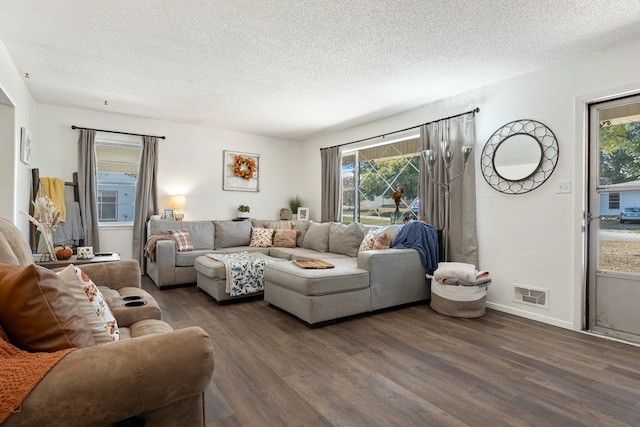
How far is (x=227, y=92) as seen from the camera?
3996mm

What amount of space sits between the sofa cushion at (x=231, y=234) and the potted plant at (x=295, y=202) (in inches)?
44.9

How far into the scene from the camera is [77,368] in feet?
3.16

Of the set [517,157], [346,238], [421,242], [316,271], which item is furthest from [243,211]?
[517,157]

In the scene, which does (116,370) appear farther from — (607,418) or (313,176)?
(313,176)

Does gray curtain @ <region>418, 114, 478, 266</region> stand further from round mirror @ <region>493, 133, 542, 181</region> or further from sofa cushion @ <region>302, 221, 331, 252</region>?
sofa cushion @ <region>302, 221, 331, 252</region>

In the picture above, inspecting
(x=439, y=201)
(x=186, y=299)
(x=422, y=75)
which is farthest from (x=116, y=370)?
(x=439, y=201)

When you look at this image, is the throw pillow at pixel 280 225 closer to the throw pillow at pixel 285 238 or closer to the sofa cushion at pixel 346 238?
the throw pillow at pixel 285 238

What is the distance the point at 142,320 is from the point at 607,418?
2.53 meters

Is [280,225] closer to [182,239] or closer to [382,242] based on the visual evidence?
[182,239]

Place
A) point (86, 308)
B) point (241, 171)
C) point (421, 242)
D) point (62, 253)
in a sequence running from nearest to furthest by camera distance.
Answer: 1. point (86, 308)
2. point (62, 253)
3. point (421, 242)
4. point (241, 171)

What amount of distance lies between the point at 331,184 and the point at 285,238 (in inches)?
48.6

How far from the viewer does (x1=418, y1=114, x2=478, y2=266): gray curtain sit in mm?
3799

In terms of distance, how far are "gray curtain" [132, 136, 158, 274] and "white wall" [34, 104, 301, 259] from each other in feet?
0.52

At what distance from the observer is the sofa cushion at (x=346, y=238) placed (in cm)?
456
